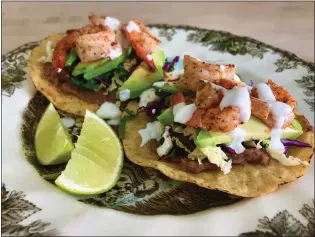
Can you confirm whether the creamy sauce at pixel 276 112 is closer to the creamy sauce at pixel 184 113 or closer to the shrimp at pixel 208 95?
the shrimp at pixel 208 95

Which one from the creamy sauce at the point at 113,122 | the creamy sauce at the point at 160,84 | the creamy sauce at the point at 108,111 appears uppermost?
the creamy sauce at the point at 160,84

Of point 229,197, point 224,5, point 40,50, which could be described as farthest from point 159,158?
point 224,5

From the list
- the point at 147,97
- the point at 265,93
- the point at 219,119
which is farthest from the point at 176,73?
the point at 219,119

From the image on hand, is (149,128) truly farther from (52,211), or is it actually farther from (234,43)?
(234,43)

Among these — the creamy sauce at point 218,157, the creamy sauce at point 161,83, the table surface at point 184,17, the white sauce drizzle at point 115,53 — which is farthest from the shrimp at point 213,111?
the table surface at point 184,17

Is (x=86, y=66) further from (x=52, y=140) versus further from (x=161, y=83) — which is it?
(x=52, y=140)

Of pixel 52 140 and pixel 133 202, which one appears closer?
pixel 133 202
